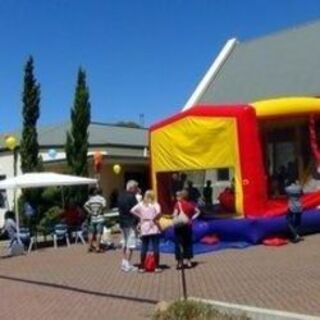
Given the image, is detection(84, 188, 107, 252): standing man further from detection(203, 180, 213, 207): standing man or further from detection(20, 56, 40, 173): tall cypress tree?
detection(20, 56, 40, 173): tall cypress tree

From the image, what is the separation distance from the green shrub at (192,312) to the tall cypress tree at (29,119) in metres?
23.8

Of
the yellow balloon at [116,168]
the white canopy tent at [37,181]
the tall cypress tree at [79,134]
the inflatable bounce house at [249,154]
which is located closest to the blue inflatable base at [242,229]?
the inflatable bounce house at [249,154]

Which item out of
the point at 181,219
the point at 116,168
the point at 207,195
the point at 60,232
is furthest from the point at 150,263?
the point at 116,168

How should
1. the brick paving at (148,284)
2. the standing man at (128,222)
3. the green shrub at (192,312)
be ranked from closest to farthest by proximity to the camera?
the green shrub at (192,312) → the brick paving at (148,284) → the standing man at (128,222)

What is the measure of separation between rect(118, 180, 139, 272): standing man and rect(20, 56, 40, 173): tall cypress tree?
53.7ft

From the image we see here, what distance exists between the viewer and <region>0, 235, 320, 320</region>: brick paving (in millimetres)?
11727

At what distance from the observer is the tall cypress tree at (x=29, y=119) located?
32.8 metres

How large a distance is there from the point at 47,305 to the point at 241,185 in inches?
332

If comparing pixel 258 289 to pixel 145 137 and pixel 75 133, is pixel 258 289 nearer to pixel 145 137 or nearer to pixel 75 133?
pixel 75 133

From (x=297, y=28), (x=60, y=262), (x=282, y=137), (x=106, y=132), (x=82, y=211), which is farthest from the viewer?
(x=106, y=132)

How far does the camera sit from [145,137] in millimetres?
44594

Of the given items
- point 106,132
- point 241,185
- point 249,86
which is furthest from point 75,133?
point 241,185

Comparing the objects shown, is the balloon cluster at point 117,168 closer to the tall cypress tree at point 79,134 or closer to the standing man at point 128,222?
the tall cypress tree at point 79,134

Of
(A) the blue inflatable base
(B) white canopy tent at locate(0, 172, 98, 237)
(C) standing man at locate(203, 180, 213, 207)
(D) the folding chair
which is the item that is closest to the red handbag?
(A) the blue inflatable base
